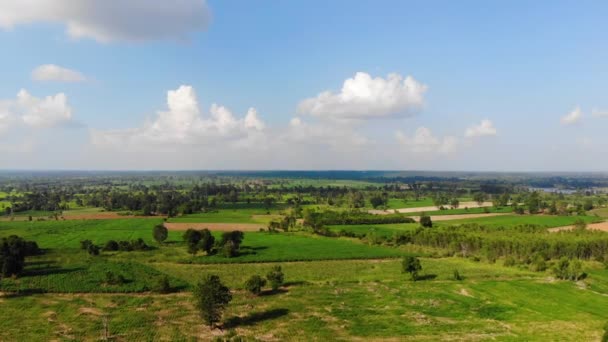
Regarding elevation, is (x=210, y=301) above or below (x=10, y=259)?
below

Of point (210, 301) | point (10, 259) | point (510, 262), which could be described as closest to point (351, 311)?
point (210, 301)

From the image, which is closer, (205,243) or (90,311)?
(90,311)

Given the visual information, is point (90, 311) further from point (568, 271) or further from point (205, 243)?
point (568, 271)

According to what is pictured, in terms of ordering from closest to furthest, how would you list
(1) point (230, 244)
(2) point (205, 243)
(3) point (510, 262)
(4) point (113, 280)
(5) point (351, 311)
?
(5) point (351, 311), (4) point (113, 280), (3) point (510, 262), (2) point (205, 243), (1) point (230, 244)

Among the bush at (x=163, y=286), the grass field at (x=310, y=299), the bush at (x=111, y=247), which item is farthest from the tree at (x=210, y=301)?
the bush at (x=111, y=247)

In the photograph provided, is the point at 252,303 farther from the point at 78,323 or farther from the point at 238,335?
the point at 78,323

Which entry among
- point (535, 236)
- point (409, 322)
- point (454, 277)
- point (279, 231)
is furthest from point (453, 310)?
point (279, 231)

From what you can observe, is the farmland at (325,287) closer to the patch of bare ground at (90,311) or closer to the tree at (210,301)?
the patch of bare ground at (90,311)

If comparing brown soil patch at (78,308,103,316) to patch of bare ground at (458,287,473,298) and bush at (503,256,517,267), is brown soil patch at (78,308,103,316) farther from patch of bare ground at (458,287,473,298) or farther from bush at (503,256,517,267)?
bush at (503,256,517,267)

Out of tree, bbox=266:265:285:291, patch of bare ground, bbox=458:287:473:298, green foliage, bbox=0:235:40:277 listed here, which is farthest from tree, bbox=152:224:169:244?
patch of bare ground, bbox=458:287:473:298
